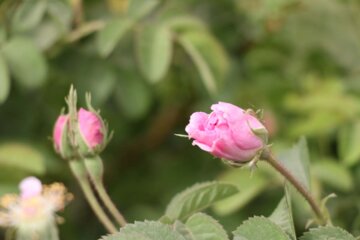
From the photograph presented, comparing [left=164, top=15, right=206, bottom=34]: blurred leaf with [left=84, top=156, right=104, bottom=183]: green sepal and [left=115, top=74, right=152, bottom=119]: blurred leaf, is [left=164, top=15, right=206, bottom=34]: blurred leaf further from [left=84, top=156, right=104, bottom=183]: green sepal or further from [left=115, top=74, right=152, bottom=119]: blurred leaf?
[left=84, top=156, right=104, bottom=183]: green sepal

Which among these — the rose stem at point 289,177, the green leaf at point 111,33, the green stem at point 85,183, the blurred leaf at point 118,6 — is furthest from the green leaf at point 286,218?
the blurred leaf at point 118,6

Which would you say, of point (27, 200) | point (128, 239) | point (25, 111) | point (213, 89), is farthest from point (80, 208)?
point (128, 239)

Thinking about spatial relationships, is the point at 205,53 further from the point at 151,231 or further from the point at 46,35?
the point at 151,231

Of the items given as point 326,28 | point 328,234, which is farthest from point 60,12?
point 328,234

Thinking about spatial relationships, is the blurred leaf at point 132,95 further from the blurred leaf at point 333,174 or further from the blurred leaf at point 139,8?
the blurred leaf at point 333,174

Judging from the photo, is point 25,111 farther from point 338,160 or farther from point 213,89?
point 338,160

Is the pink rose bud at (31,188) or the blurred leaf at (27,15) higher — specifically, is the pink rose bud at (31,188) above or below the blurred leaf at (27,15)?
below
